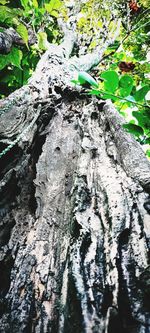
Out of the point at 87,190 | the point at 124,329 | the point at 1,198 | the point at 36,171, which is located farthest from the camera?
the point at 36,171

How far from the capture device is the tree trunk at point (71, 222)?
2.72 ft

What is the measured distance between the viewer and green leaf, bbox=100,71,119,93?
982 millimetres

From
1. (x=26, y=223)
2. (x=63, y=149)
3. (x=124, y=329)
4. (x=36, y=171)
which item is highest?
(x=63, y=149)

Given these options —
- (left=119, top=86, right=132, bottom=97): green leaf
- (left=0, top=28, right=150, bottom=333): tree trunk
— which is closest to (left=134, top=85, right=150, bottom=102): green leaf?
(left=119, top=86, right=132, bottom=97): green leaf

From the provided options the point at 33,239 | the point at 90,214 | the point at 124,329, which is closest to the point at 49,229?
the point at 33,239

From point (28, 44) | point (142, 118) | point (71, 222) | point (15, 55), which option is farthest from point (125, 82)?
point (28, 44)

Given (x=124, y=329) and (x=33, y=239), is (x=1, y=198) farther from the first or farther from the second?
(x=124, y=329)

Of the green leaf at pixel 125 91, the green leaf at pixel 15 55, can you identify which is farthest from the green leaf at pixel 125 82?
the green leaf at pixel 15 55

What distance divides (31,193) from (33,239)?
0.33 metres

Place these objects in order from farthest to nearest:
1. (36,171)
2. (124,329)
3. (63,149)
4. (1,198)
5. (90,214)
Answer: (63,149) < (36,171) < (1,198) < (90,214) < (124,329)

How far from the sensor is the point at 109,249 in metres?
0.98

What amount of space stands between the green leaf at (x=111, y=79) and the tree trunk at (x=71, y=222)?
461mm

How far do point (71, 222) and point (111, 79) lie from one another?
596 millimetres

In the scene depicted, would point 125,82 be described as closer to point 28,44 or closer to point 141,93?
point 141,93
